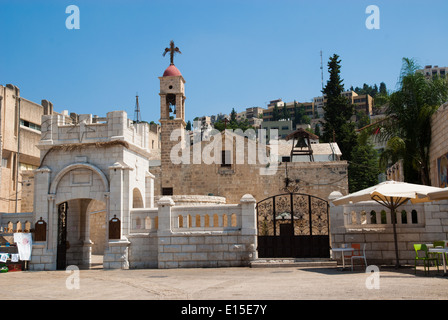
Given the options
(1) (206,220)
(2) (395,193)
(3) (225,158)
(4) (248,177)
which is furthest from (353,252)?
(3) (225,158)

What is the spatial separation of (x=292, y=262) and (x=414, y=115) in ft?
34.2

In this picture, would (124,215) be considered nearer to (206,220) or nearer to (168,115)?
(206,220)

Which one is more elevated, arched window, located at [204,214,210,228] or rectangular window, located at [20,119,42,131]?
rectangular window, located at [20,119,42,131]

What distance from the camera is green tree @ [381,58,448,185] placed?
21672 millimetres

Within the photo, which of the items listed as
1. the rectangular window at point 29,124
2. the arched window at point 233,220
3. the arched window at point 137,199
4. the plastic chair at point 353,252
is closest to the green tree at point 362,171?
the arched window at point 137,199

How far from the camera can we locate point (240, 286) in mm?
10898

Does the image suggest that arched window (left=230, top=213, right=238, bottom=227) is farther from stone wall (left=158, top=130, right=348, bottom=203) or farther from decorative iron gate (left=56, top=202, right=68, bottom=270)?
stone wall (left=158, top=130, right=348, bottom=203)

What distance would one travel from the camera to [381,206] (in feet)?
54.0

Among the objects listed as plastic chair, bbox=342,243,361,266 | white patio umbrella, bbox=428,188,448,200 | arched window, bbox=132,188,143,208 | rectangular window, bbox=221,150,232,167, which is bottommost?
plastic chair, bbox=342,243,361,266

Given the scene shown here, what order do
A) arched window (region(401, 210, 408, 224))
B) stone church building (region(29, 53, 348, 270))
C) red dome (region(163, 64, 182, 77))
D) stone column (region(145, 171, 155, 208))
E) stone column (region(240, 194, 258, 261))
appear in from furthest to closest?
red dome (region(163, 64, 182, 77)) < stone column (region(145, 171, 155, 208)) < stone church building (region(29, 53, 348, 270)) < stone column (region(240, 194, 258, 261)) < arched window (region(401, 210, 408, 224))

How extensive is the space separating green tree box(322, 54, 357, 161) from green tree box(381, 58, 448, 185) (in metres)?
25.5

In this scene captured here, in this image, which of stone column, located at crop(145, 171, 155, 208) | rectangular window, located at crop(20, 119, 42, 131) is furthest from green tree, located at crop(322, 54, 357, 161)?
stone column, located at crop(145, 171, 155, 208)

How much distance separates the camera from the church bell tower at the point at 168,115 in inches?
1384

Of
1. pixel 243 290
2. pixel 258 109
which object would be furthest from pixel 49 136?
pixel 258 109
